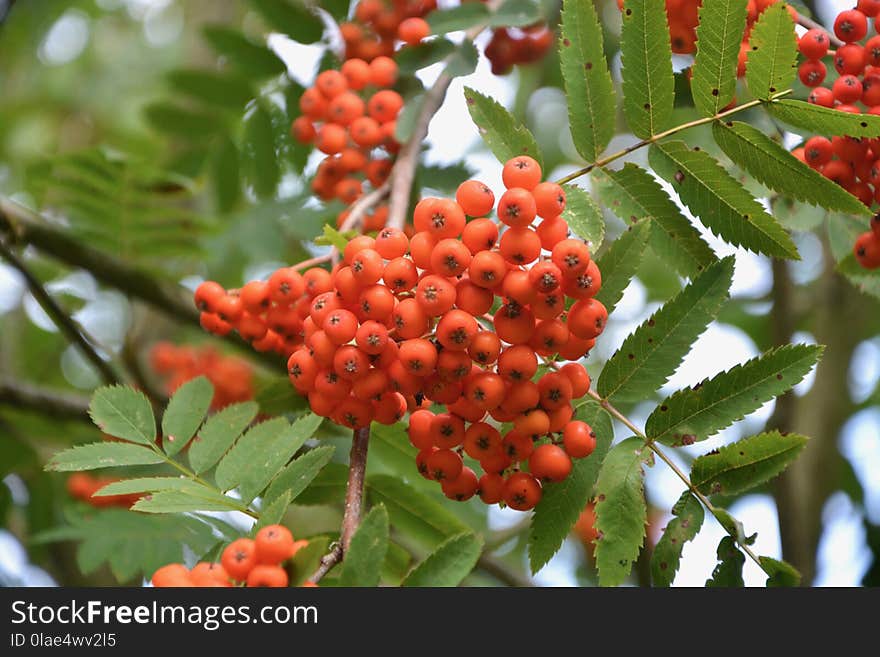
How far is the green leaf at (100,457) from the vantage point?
1.91 m

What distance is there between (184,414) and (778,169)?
1.47 m

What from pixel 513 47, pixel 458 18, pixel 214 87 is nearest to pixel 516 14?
pixel 458 18

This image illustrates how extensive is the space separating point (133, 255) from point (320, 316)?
229 centimetres

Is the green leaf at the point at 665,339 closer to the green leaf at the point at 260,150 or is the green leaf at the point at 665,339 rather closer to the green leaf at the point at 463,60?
the green leaf at the point at 463,60

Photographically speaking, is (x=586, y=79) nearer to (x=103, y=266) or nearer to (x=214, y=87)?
(x=214, y=87)

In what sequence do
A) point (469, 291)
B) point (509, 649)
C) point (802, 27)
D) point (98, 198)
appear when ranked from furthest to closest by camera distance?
point (98, 198) → point (802, 27) → point (469, 291) → point (509, 649)

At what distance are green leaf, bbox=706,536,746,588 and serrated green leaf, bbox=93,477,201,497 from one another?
109 centimetres

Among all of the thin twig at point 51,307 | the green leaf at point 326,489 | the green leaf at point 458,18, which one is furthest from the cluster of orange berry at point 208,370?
the green leaf at point 458,18

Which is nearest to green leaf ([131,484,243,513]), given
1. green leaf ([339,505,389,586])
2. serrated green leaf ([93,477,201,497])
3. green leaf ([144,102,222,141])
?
serrated green leaf ([93,477,201,497])

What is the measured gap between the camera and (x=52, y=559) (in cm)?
398

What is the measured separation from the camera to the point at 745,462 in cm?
191

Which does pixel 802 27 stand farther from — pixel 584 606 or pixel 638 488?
pixel 584 606

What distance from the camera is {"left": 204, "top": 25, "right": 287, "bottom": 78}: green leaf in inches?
127

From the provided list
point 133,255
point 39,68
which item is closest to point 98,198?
point 133,255
